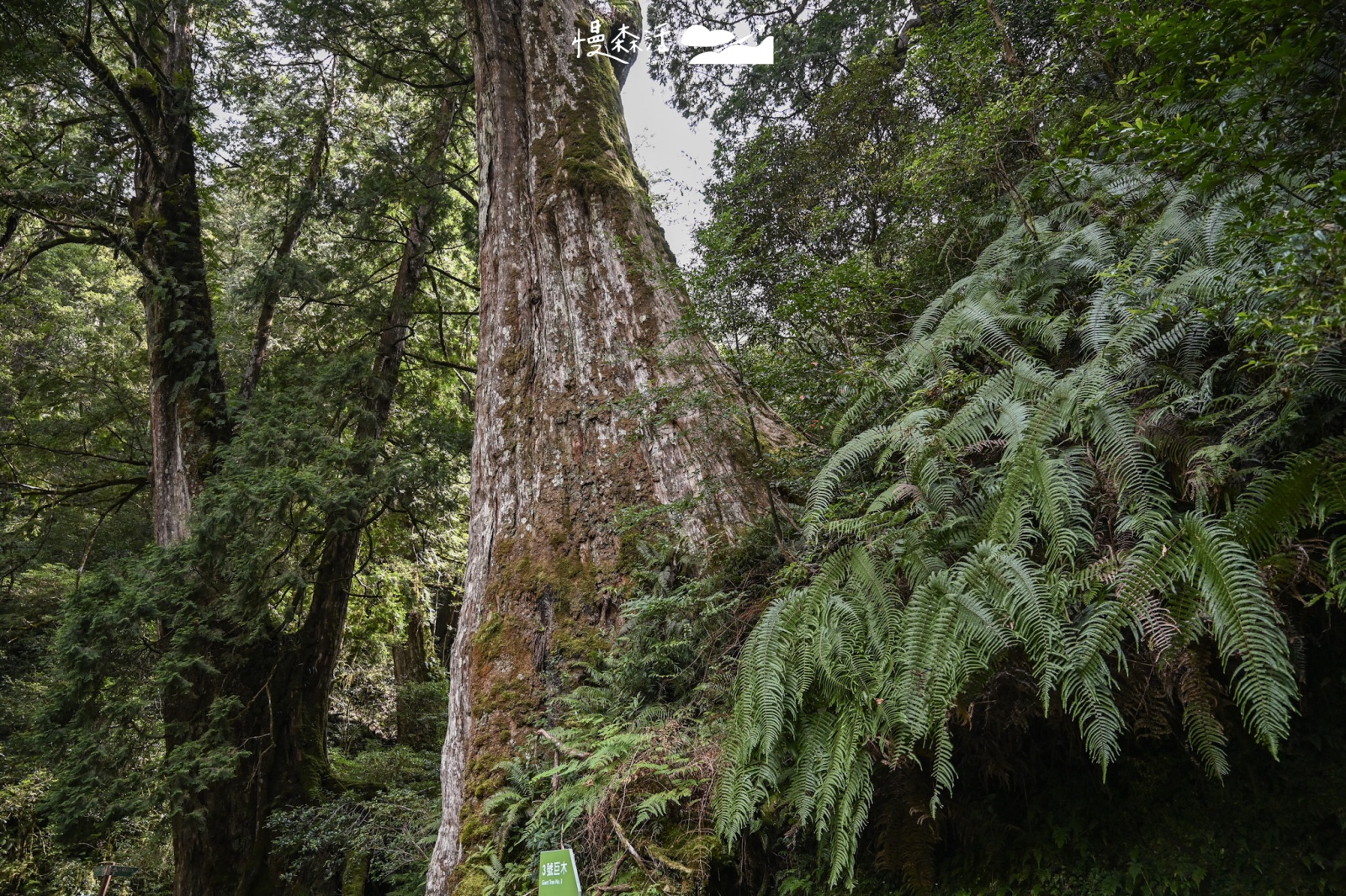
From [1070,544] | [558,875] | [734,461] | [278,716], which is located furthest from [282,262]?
[1070,544]

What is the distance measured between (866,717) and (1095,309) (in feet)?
6.13

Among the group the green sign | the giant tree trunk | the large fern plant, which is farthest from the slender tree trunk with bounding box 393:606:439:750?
the large fern plant

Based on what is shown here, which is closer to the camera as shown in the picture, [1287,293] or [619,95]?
[1287,293]

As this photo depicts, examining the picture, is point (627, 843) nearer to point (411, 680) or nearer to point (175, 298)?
point (175, 298)

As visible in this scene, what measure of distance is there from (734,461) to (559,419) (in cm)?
127

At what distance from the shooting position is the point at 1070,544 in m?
1.88

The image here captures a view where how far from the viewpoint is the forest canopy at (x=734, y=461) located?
1823 mm

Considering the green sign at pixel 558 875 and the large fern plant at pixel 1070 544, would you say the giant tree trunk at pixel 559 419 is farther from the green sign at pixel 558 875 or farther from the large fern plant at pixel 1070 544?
the large fern plant at pixel 1070 544

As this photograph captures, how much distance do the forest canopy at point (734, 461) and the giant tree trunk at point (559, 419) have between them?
0.04 meters

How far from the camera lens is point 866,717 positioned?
1.99 m

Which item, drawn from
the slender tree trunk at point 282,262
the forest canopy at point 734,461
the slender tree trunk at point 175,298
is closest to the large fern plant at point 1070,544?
the forest canopy at point 734,461

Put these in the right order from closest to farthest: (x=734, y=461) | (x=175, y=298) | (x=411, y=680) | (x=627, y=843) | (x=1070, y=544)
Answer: (x=1070, y=544) < (x=627, y=843) < (x=734, y=461) < (x=175, y=298) < (x=411, y=680)

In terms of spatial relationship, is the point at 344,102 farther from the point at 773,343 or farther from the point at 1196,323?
the point at 1196,323

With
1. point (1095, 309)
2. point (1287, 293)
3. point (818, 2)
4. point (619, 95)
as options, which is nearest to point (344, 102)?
point (619, 95)
